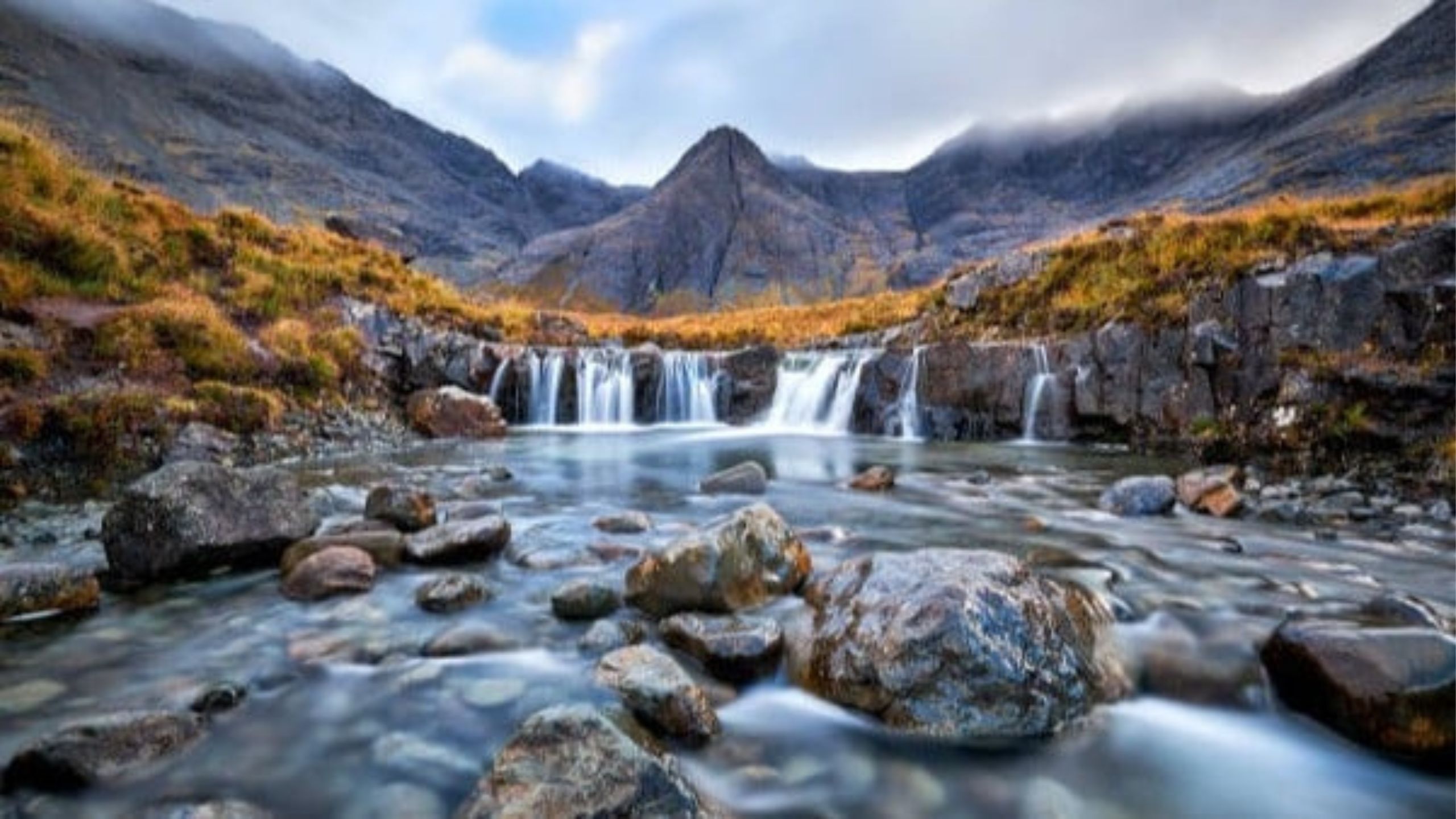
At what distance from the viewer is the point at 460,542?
20.0ft

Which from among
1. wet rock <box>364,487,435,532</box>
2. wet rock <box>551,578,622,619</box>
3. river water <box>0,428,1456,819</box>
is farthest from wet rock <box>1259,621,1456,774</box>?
wet rock <box>364,487,435,532</box>

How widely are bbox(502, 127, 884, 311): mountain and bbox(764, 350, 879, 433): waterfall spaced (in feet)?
370

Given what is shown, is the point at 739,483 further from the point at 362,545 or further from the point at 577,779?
the point at 577,779

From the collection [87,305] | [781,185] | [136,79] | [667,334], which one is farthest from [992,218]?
[136,79]

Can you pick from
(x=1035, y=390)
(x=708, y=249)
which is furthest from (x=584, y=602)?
(x=708, y=249)

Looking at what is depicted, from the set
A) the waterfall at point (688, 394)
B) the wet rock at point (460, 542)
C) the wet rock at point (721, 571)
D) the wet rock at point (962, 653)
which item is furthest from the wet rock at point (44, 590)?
the waterfall at point (688, 394)

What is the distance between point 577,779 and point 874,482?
8.21 meters

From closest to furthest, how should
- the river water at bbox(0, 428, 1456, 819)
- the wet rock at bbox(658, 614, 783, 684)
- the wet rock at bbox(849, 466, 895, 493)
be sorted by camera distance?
the river water at bbox(0, 428, 1456, 819)
the wet rock at bbox(658, 614, 783, 684)
the wet rock at bbox(849, 466, 895, 493)

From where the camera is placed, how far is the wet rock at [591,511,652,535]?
736 centimetres

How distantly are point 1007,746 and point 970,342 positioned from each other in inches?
545

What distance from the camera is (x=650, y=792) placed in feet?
7.87

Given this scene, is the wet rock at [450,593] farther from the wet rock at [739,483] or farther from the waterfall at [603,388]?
the waterfall at [603,388]

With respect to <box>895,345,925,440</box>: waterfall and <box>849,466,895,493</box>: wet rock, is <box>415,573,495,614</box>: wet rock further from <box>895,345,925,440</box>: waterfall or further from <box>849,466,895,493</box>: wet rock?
<box>895,345,925,440</box>: waterfall

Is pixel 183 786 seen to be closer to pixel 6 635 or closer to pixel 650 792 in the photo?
pixel 650 792
